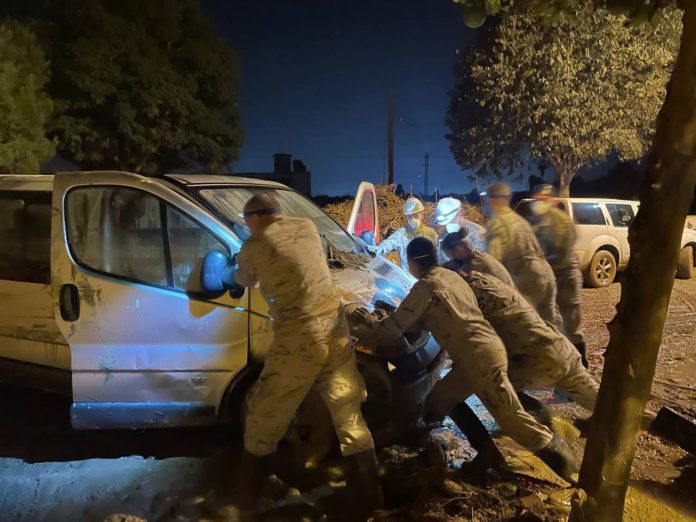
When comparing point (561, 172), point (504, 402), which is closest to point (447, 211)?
point (504, 402)

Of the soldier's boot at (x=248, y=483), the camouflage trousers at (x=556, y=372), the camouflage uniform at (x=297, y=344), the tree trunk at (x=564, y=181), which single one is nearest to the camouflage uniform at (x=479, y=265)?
the camouflage trousers at (x=556, y=372)

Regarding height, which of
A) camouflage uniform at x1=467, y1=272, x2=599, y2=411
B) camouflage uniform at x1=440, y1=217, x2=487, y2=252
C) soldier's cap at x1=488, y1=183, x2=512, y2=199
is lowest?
camouflage uniform at x1=467, y1=272, x2=599, y2=411

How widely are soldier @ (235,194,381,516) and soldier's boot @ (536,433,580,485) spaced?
103 cm

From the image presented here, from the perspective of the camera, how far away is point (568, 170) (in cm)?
1739

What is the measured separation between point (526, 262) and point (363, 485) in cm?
245

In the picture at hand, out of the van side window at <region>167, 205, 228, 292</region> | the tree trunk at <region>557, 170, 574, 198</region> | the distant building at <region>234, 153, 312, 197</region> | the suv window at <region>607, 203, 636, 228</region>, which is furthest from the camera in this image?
the distant building at <region>234, 153, 312, 197</region>

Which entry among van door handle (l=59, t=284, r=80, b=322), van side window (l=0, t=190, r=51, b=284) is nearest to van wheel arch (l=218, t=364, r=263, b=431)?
van door handle (l=59, t=284, r=80, b=322)

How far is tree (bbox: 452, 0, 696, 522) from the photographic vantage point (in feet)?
6.66

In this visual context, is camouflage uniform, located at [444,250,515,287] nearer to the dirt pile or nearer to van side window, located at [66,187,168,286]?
van side window, located at [66,187,168,286]

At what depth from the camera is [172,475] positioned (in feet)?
12.3

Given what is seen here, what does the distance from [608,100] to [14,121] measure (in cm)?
1433

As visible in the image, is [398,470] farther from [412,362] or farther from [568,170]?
[568,170]

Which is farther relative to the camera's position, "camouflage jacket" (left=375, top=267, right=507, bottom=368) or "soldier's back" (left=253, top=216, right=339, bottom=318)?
"camouflage jacket" (left=375, top=267, right=507, bottom=368)

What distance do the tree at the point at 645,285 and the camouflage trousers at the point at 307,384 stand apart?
123cm
